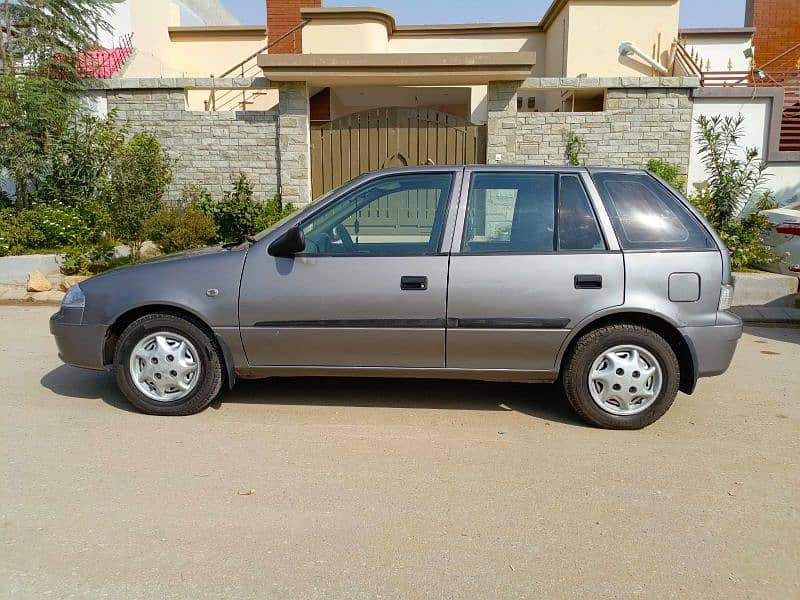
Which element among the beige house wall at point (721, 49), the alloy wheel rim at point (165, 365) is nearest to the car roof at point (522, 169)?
the alloy wheel rim at point (165, 365)

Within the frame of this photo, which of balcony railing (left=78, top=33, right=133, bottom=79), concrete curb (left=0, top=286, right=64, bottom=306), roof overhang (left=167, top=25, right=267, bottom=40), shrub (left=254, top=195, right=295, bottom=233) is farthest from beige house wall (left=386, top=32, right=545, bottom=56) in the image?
concrete curb (left=0, top=286, right=64, bottom=306)

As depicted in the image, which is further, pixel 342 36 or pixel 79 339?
pixel 342 36

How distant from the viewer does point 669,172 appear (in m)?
11.1

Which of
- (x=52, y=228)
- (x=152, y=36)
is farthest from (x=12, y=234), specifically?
(x=152, y=36)

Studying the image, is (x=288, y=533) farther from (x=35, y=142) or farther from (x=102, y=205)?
(x=35, y=142)

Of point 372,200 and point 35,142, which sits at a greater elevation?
point 35,142

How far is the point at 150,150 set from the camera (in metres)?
11.1

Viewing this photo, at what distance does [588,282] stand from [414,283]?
1.16 meters

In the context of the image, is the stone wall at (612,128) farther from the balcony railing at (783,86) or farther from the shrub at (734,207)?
the balcony railing at (783,86)

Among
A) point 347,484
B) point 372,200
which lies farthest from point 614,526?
point 372,200

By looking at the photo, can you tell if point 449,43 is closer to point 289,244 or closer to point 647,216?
point 647,216

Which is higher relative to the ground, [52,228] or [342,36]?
[342,36]

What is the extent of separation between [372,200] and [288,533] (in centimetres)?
242

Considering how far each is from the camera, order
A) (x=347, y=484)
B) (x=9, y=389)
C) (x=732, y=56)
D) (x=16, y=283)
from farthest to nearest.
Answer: (x=732, y=56), (x=16, y=283), (x=9, y=389), (x=347, y=484)
